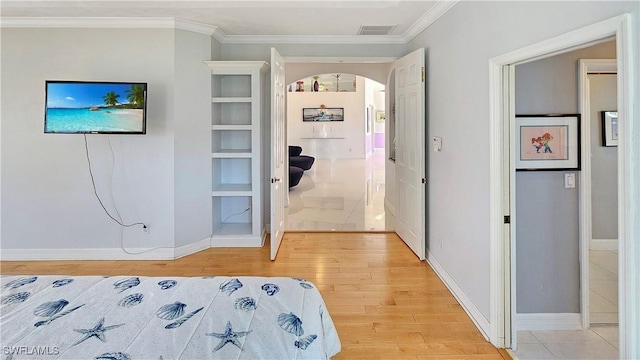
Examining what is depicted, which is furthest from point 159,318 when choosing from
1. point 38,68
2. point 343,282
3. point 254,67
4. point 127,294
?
point 38,68

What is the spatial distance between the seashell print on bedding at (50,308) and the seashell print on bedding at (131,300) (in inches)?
8.9

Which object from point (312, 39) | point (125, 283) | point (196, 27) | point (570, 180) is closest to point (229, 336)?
point (125, 283)

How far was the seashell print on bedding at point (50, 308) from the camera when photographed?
1526mm

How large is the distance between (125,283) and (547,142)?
9.11 ft

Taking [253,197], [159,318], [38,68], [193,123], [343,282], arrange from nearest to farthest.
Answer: [159,318], [343,282], [38,68], [193,123], [253,197]

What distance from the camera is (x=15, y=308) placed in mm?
1575

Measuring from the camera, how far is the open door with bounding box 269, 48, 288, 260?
397cm

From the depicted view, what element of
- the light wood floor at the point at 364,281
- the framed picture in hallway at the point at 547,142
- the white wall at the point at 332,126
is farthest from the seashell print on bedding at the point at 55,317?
the white wall at the point at 332,126

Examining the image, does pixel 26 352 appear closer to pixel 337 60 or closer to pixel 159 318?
pixel 159 318

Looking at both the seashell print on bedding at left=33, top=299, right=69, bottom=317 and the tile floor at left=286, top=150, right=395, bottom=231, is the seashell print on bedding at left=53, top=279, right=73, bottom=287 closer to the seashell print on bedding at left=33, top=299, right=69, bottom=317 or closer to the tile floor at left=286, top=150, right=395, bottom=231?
the seashell print on bedding at left=33, top=299, right=69, bottom=317

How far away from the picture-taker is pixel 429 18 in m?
3.74

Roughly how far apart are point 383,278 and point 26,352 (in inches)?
112

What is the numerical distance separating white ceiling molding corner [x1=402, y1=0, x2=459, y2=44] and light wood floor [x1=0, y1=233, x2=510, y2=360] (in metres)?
2.46

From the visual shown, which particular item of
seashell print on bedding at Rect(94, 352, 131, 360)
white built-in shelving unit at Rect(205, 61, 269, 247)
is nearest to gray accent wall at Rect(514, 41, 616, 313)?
seashell print on bedding at Rect(94, 352, 131, 360)
